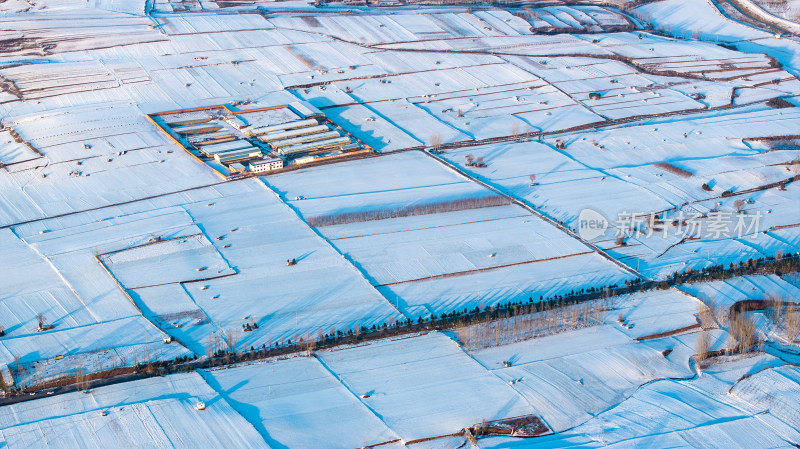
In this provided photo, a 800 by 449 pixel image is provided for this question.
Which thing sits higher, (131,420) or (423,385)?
(423,385)

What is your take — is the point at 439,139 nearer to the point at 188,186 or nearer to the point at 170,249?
the point at 188,186

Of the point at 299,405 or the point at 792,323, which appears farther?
the point at 792,323

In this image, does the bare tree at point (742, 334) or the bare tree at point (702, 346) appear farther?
the bare tree at point (742, 334)

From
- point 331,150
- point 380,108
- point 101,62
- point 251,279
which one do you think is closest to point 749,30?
point 380,108

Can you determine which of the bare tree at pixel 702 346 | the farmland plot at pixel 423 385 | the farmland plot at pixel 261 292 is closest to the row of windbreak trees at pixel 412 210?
the farmland plot at pixel 261 292

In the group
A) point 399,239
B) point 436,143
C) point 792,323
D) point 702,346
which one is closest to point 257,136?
point 436,143

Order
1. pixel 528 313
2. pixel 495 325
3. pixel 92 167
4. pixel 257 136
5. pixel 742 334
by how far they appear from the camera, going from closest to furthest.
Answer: pixel 742 334 < pixel 495 325 < pixel 528 313 < pixel 92 167 < pixel 257 136

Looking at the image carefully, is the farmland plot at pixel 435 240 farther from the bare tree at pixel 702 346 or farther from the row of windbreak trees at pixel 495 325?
the bare tree at pixel 702 346

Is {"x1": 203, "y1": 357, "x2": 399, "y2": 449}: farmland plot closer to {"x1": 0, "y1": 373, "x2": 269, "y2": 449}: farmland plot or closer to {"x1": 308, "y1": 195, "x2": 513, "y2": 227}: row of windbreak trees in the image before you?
{"x1": 0, "y1": 373, "x2": 269, "y2": 449}: farmland plot

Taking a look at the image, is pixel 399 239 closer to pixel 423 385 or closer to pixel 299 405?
pixel 423 385
